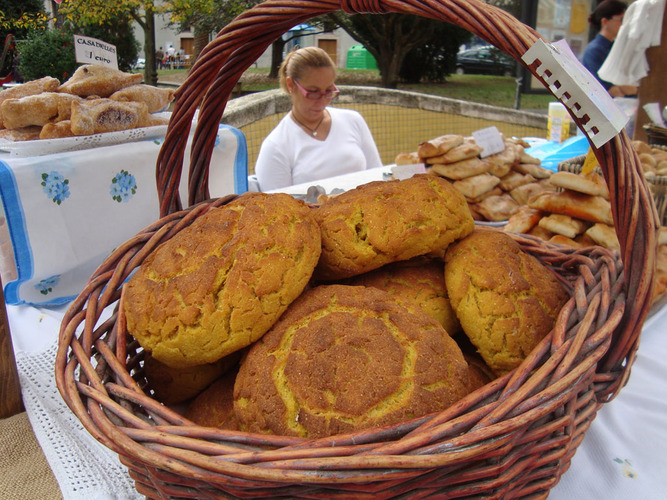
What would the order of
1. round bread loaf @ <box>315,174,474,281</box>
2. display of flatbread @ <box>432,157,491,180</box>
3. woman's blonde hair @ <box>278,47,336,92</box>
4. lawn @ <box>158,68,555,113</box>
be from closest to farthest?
round bread loaf @ <box>315,174,474,281</box>, display of flatbread @ <box>432,157,491,180</box>, woman's blonde hair @ <box>278,47,336,92</box>, lawn @ <box>158,68,555,113</box>

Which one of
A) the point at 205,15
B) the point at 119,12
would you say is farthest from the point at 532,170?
the point at 119,12

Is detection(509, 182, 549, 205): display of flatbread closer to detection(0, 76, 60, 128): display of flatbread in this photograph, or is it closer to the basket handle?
the basket handle

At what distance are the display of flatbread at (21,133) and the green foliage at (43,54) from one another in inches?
195

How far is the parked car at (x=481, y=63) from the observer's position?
44.4 ft

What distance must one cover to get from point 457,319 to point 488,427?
0.41 m

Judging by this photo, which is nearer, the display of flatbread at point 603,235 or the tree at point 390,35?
the display of flatbread at point 603,235

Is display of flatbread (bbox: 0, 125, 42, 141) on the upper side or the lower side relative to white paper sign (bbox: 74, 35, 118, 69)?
lower

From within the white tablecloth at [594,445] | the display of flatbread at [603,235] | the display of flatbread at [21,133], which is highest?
the display of flatbread at [21,133]

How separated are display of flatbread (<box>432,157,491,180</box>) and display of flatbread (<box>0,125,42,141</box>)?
183 centimetres

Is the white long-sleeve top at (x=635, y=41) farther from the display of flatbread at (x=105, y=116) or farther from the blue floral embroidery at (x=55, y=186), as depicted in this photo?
the blue floral embroidery at (x=55, y=186)

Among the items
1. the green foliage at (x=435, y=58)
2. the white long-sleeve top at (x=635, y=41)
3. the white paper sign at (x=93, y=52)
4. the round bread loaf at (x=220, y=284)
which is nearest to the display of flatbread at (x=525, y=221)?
the round bread loaf at (x=220, y=284)

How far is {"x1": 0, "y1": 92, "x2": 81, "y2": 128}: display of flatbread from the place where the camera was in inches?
61.2

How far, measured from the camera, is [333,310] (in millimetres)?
787

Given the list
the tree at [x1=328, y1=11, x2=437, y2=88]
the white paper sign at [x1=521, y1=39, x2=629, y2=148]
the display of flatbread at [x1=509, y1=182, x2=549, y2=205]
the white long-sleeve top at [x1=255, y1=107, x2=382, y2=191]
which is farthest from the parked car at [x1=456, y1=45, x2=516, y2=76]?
the white paper sign at [x1=521, y1=39, x2=629, y2=148]
